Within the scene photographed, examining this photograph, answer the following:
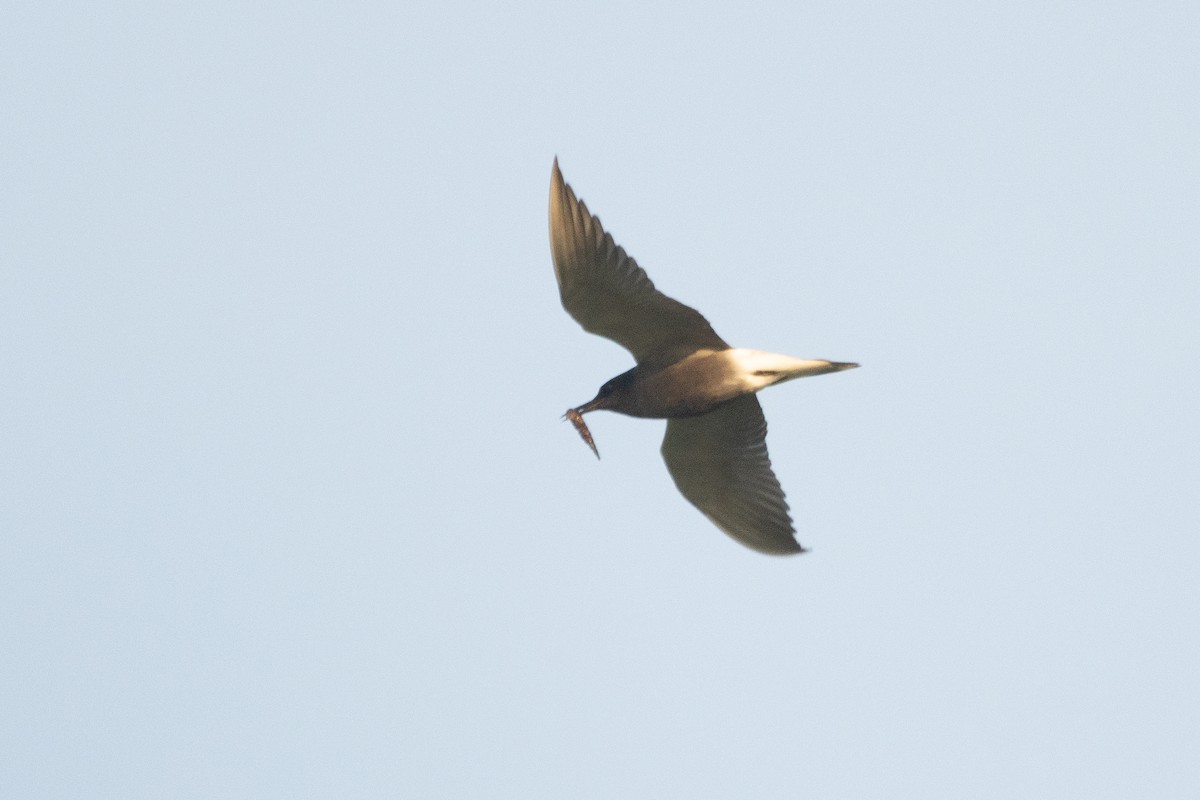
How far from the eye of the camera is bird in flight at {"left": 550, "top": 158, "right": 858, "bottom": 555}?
36.3 feet

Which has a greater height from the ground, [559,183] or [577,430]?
[559,183]

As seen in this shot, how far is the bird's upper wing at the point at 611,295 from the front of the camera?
11.0m

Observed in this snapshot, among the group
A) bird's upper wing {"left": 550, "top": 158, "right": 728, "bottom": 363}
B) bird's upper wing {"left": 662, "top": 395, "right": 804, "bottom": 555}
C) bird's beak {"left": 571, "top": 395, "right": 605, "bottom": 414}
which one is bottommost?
bird's upper wing {"left": 662, "top": 395, "right": 804, "bottom": 555}

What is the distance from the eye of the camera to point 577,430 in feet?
39.0

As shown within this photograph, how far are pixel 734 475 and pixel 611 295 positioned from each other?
221 centimetres

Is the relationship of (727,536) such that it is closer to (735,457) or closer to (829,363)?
(735,457)

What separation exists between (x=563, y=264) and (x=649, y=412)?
4.80 feet

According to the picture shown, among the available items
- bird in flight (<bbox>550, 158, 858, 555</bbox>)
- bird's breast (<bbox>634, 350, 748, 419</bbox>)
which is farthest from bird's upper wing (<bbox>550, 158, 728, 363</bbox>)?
bird's breast (<bbox>634, 350, 748, 419</bbox>)

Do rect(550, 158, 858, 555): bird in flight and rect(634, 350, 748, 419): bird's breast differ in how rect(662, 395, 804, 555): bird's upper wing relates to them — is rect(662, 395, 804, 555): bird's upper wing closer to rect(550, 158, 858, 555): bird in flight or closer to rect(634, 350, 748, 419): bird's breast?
rect(550, 158, 858, 555): bird in flight

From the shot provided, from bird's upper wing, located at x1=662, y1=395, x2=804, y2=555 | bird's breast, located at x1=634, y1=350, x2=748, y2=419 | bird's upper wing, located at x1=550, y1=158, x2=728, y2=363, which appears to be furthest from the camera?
bird's upper wing, located at x1=662, y1=395, x2=804, y2=555

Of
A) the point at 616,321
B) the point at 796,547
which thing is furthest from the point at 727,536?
the point at 616,321

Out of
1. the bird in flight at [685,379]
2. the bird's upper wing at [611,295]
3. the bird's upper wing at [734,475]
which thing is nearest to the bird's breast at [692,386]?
the bird in flight at [685,379]

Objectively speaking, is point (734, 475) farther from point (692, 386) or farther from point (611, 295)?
point (611, 295)

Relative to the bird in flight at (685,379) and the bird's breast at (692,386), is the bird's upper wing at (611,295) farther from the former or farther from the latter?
the bird's breast at (692,386)
